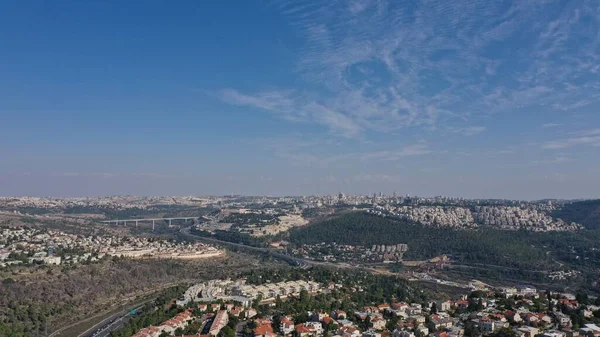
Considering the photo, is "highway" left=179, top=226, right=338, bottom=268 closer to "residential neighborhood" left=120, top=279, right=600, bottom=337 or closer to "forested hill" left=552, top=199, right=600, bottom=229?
"residential neighborhood" left=120, top=279, right=600, bottom=337

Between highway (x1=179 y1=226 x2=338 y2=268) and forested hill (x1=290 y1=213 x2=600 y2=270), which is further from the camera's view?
forested hill (x1=290 y1=213 x2=600 y2=270)

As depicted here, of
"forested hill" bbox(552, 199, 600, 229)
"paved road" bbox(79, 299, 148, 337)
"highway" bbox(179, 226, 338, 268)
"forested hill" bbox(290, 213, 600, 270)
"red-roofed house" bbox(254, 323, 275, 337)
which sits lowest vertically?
"paved road" bbox(79, 299, 148, 337)

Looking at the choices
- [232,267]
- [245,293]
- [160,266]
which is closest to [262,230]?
[232,267]

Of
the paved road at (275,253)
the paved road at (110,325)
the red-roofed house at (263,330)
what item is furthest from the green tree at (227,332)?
the paved road at (275,253)

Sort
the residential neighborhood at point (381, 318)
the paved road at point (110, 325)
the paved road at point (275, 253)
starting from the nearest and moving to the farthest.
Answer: the residential neighborhood at point (381, 318) < the paved road at point (110, 325) < the paved road at point (275, 253)

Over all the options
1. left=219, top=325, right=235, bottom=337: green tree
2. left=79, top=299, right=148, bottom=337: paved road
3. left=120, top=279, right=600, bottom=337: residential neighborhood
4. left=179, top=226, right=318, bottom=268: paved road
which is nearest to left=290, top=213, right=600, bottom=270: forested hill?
left=179, top=226, right=318, bottom=268: paved road

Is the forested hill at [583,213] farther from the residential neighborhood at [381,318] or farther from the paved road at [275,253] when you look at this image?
the residential neighborhood at [381,318]

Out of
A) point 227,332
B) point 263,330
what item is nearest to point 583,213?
point 263,330

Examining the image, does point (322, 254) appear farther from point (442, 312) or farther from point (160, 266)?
point (442, 312)
